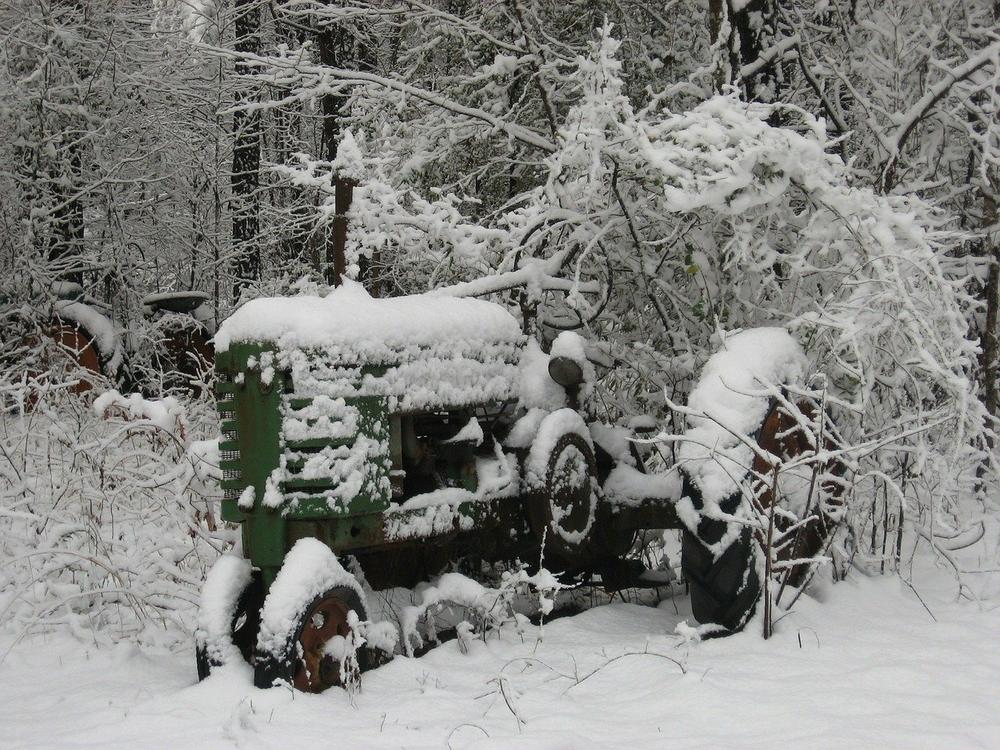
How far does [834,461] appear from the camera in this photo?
4527 mm

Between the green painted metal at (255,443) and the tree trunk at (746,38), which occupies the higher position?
the tree trunk at (746,38)

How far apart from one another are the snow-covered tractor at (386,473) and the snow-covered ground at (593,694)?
23 centimetres

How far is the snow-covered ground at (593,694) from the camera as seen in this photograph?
9.77 ft

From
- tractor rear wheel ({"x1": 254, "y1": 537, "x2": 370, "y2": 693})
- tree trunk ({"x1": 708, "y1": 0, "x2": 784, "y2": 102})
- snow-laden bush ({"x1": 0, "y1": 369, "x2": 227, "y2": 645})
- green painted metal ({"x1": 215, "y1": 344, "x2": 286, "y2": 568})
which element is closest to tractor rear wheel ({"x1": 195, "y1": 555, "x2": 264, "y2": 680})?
green painted metal ({"x1": 215, "y1": 344, "x2": 286, "y2": 568})

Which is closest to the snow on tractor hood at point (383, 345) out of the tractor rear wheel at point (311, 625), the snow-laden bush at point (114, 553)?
the tractor rear wheel at point (311, 625)

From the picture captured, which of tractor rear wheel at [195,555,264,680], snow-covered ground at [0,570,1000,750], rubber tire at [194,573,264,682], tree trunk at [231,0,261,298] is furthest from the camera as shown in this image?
tree trunk at [231,0,261,298]

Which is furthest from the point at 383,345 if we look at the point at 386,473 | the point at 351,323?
the point at 386,473

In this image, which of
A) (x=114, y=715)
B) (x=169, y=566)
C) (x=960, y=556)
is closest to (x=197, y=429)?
(x=169, y=566)

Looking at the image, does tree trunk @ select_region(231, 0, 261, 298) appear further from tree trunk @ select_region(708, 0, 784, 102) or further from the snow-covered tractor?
the snow-covered tractor

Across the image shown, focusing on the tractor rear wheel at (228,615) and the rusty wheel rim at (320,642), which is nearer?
the rusty wheel rim at (320,642)

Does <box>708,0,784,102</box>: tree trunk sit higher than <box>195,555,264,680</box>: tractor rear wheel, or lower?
higher

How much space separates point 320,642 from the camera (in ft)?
11.7

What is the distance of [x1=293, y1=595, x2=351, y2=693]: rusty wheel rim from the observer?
11.5 feet

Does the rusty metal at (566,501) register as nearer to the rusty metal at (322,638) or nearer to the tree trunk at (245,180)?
the rusty metal at (322,638)
